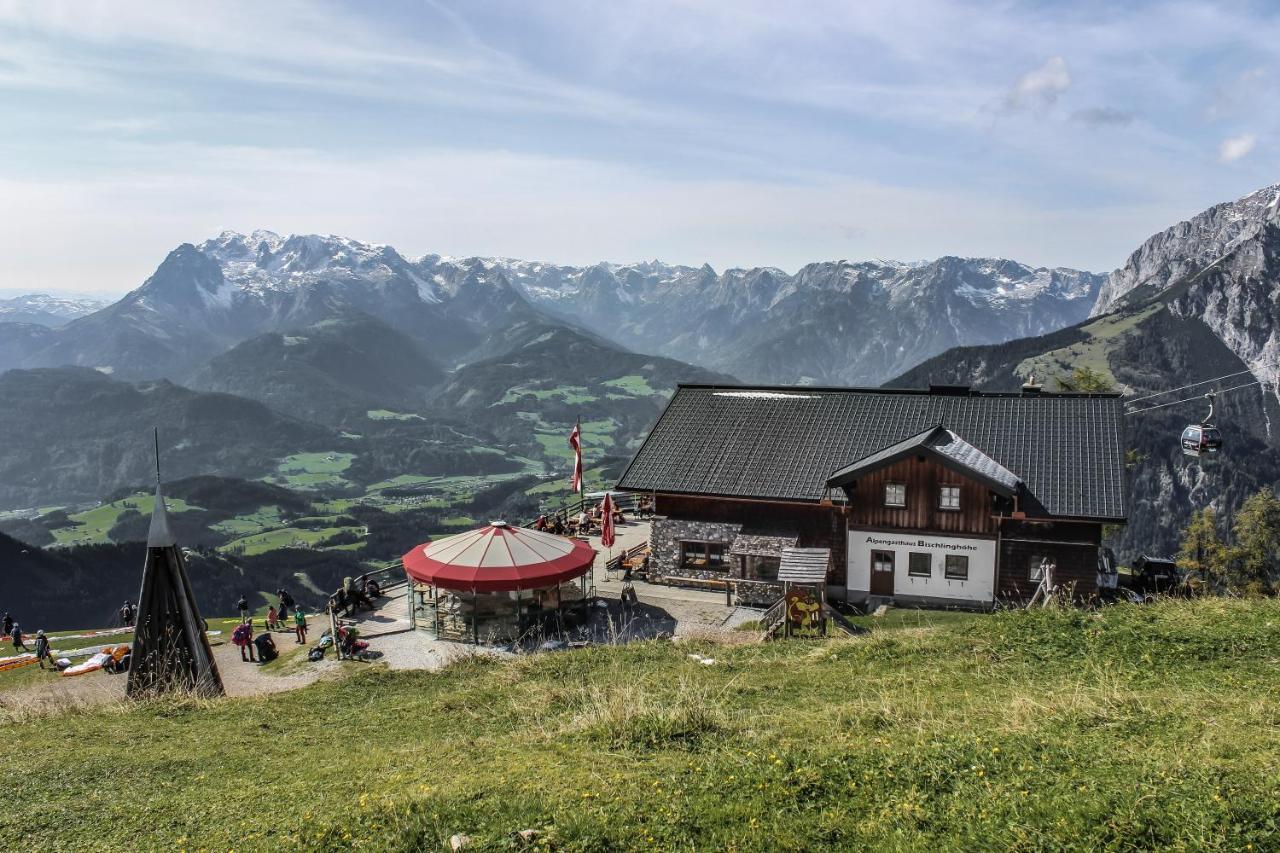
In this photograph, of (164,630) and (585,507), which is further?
(585,507)

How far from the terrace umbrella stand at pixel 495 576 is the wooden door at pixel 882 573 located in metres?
11.1

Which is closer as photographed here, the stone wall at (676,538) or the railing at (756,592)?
the railing at (756,592)

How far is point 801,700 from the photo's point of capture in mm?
14695

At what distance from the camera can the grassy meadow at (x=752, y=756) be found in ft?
26.6

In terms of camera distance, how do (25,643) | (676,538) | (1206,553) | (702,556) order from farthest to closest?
(1206,553) → (25,643) → (676,538) → (702,556)

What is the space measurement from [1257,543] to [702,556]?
123ft

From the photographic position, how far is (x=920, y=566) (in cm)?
3083

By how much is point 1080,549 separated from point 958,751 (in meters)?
22.7

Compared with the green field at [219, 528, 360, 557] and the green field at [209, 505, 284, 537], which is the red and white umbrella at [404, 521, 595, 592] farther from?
the green field at [209, 505, 284, 537]

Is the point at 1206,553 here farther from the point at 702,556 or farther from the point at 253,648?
the point at 253,648

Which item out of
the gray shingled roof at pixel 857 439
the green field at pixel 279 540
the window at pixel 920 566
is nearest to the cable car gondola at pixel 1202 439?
the gray shingled roof at pixel 857 439

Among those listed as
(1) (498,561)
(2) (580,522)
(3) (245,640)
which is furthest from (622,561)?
(3) (245,640)

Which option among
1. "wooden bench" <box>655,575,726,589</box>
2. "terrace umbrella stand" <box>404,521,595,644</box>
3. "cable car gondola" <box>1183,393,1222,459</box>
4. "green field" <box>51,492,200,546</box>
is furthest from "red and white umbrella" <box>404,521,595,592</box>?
"green field" <box>51,492,200,546</box>

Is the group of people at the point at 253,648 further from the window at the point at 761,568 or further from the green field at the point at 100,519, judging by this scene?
the green field at the point at 100,519
